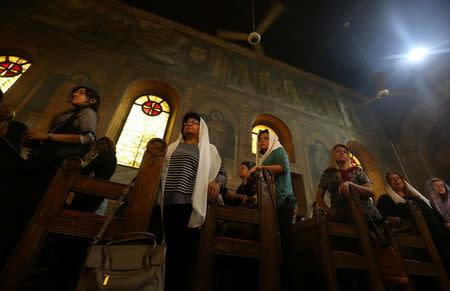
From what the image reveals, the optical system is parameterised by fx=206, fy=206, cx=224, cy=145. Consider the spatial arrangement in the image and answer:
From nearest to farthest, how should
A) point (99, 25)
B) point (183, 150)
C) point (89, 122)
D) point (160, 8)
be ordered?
point (183, 150), point (89, 122), point (99, 25), point (160, 8)

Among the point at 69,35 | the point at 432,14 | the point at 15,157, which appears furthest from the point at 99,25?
the point at 432,14

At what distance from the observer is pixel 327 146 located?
695 cm

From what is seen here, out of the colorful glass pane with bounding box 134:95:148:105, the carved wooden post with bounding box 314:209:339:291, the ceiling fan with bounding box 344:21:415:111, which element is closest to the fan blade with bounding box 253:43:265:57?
the ceiling fan with bounding box 344:21:415:111

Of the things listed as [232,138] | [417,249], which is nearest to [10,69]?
[232,138]

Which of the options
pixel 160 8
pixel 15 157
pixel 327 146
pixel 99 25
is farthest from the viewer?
pixel 160 8

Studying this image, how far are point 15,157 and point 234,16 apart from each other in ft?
26.5

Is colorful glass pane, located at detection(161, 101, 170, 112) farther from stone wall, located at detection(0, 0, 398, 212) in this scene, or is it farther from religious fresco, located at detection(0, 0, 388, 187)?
religious fresco, located at detection(0, 0, 388, 187)

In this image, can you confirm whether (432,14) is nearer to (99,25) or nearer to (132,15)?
(132,15)

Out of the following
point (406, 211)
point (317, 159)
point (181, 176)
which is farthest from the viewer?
point (317, 159)

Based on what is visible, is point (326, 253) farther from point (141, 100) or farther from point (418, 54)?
point (418, 54)

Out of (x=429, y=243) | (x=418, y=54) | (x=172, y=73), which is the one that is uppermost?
(x=418, y=54)

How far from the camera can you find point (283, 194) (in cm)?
222

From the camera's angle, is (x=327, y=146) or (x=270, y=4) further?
(x=270, y=4)

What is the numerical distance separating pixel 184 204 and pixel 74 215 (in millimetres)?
734
